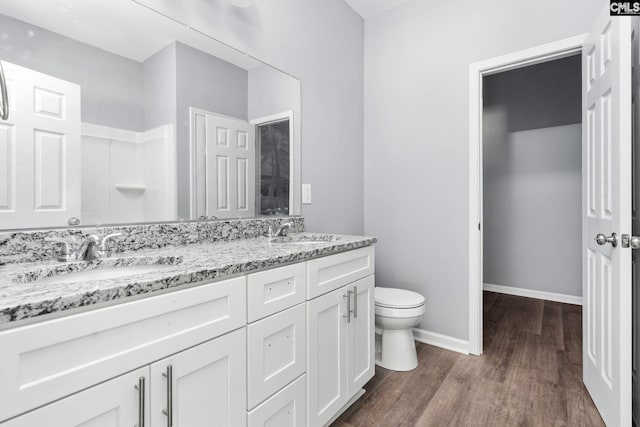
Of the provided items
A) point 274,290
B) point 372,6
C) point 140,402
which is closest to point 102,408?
point 140,402

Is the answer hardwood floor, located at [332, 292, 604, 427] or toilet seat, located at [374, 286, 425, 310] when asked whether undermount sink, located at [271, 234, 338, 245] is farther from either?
hardwood floor, located at [332, 292, 604, 427]

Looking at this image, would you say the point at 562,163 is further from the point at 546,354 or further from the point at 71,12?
the point at 71,12

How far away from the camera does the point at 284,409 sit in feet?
3.94

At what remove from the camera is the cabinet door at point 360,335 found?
1567mm

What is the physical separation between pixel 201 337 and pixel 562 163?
386 cm

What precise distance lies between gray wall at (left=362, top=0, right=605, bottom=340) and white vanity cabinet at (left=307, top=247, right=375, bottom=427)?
0.89 m

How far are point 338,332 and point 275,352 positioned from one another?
411 millimetres

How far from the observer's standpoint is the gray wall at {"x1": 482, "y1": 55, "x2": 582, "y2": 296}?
11.0 feet

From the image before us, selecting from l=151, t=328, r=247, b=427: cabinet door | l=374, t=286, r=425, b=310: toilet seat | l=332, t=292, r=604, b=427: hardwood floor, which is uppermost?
l=151, t=328, r=247, b=427: cabinet door

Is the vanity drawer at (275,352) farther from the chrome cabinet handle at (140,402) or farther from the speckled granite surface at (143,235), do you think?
the speckled granite surface at (143,235)

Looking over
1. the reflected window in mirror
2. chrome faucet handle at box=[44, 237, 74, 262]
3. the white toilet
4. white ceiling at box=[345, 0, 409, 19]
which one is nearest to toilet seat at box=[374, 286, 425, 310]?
the white toilet

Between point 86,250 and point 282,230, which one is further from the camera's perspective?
point 282,230

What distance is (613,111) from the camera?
138 centimetres

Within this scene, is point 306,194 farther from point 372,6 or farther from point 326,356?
point 372,6
